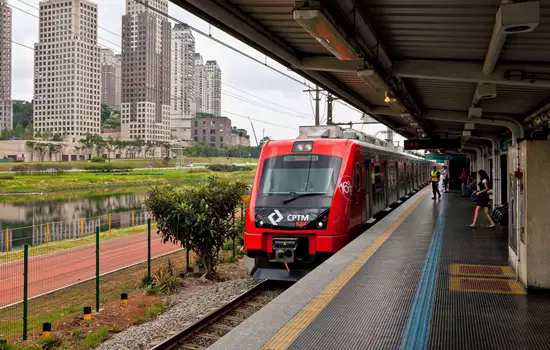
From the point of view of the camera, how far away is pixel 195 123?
88688mm

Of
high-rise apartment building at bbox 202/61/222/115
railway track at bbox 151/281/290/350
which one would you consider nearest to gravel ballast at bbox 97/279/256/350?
railway track at bbox 151/281/290/350

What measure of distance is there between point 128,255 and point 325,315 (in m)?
15.1

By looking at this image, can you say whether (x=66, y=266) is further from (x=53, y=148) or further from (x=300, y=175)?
(x=53, y=148)

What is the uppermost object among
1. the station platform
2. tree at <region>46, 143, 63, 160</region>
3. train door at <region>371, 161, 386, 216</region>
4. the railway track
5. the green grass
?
tree at <region>46, 143, 63, 160</region>

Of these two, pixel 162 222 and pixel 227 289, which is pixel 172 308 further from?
pixel 162 222

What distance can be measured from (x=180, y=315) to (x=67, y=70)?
52.4 m

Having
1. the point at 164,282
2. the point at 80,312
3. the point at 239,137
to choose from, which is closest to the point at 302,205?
the point at 164,282

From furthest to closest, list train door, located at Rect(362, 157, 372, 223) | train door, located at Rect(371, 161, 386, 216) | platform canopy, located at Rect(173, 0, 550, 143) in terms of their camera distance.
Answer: train door, located at Rect(371, 161, 386, 216) < train door, located at Rect(362, 157, 372, 223) < platform canopy, located at Rect(173, 0, 550, 143)

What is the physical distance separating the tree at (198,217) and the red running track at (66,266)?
11.8 feet

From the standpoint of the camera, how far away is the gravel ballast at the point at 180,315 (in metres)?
8.32

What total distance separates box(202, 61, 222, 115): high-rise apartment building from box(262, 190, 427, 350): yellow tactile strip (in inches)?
2861

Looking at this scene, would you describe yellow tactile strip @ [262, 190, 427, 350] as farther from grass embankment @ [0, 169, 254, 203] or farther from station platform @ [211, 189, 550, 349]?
grass embankment @ [0, 169, 254, 203]

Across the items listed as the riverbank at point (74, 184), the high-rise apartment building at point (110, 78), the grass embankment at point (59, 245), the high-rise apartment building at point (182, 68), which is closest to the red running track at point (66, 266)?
the grass embankment at point (59, 245)

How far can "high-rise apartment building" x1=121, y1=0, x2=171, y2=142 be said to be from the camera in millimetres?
63188
